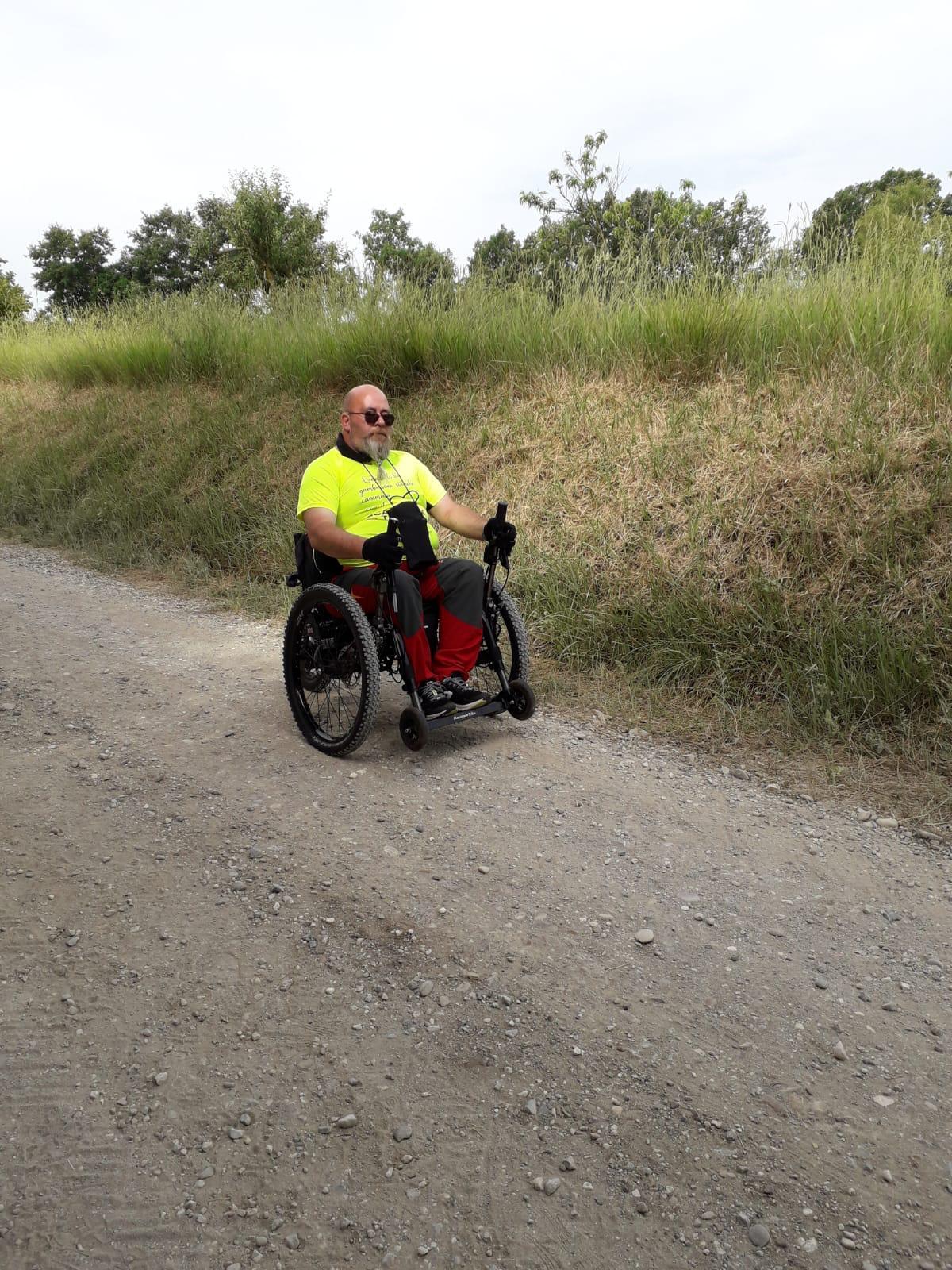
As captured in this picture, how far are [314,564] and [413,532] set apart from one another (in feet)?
2.45

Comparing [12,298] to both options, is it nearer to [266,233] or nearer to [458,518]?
[266,233]

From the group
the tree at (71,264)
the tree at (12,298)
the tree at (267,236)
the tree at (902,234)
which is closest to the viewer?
the tree at (902,234)

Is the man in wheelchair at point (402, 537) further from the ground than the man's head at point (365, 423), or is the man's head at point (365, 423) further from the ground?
the man's head at point (365, 423)

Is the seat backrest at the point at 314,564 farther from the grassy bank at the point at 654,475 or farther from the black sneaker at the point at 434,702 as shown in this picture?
the grassy bank at the point at 654,475

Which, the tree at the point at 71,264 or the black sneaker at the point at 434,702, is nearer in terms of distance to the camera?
the black sneaker at the point at 434,702

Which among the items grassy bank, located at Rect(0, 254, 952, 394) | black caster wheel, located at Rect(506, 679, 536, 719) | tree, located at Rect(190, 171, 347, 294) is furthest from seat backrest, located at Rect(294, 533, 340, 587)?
tree, located at Rect(190, 171, 347, 294)

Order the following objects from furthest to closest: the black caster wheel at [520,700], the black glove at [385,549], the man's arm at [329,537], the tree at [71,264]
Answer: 1. the tree at [71,264]
2. the black caster wheel at [520,700]
3. the man's arm at [329,537]
4. the black glove at [385,549]

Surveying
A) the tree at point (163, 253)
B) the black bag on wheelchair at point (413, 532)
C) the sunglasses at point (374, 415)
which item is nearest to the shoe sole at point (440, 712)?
the black bag on wheelchair at point (413, 532)

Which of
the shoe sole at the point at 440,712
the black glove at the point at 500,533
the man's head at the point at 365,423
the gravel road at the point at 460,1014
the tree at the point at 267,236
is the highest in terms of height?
the tree at the point at 267,236

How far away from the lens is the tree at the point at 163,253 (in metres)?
42.3

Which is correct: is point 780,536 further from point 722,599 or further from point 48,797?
point 48,797

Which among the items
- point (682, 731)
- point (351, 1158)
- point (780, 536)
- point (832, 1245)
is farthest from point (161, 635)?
point (832, 1245)

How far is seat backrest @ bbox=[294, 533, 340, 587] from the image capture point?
182 inches

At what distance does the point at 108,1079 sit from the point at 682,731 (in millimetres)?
3157
